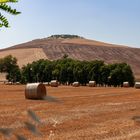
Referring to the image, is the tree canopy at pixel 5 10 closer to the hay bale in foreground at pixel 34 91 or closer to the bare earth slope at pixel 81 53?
the hay bale in foreground at pixel 34 91

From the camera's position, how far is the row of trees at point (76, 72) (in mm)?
79625

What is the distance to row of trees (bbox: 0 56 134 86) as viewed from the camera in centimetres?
7962

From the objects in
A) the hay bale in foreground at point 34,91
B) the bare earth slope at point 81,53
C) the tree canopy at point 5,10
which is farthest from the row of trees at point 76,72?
the tree canopy at point 5,10

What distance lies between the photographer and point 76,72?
86688 millimetres

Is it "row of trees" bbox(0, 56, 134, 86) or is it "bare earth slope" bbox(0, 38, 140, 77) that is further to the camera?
"bare earth slope" bbox(0, 38, 140, 77)

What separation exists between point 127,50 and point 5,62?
47323 mm

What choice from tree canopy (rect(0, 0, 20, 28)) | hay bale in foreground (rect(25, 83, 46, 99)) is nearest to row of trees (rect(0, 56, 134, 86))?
hay bale in foreground (rect(25, 83, 46, 99))

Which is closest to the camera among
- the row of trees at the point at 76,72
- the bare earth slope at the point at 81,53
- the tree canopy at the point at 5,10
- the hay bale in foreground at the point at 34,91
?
the tree canopy at the point at 5,10

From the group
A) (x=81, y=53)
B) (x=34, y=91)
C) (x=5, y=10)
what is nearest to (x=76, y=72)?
(x=81, y=53)

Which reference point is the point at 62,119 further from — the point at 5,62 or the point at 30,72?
the point at 5,62

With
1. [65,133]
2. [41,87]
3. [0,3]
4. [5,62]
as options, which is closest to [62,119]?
[65,133]

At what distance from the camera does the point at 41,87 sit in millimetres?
29641

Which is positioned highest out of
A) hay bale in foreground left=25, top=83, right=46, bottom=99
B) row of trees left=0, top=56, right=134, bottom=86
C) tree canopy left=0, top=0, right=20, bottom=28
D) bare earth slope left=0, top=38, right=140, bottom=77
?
bare earth slope left=0, top=38, right=140, bottom=77

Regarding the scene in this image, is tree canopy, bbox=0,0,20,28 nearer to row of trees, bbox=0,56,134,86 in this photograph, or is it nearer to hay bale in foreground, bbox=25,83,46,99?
hay bale in foreground, bbox=25,83,46,99
